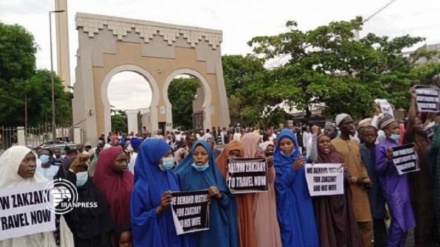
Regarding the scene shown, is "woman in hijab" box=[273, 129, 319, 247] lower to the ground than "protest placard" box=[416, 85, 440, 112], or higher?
lower

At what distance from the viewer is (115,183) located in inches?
156

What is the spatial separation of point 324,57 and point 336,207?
19285 mm

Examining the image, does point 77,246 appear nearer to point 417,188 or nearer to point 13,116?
point 417,188

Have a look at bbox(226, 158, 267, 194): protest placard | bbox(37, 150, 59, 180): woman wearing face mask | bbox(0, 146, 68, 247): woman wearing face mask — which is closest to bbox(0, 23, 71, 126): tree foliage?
bbox(37, 150, 59, 180): woman wearing face mask

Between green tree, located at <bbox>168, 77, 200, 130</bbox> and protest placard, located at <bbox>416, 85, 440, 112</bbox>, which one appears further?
green tree, located at <bbox>168, 77, 200, 130</bbox>

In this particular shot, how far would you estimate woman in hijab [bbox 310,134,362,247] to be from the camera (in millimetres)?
4273

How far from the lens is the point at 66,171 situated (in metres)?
3.68

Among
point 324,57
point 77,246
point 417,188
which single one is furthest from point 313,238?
point 324,57

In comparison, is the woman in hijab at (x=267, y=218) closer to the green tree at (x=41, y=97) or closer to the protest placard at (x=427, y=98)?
the protest placard at (x=427, y=98)

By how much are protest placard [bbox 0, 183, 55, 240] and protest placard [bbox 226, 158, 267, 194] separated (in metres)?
1.56

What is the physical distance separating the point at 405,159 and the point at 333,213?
99 centimetres

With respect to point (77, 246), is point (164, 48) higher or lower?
higher

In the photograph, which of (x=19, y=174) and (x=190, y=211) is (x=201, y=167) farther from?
(x=19, y=174)

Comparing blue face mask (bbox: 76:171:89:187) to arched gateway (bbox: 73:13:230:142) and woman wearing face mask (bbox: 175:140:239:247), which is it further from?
arched gateway (bbox: 73:13:230:142)
